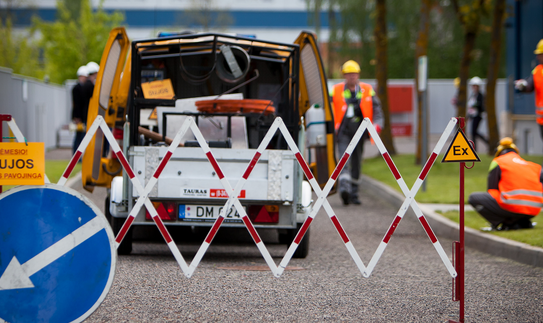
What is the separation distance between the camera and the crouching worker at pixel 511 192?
7.32m

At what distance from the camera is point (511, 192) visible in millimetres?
7375

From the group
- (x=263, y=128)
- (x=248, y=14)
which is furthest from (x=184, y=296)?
(x=248, y=14)

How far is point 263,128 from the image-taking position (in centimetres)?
699

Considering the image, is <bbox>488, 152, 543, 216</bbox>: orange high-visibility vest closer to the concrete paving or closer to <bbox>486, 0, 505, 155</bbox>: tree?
the concrete paving

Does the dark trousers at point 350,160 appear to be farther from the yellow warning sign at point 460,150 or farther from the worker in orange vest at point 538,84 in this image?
the yellow warning sign at point 460,150

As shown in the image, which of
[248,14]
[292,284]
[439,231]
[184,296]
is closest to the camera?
[184,296]

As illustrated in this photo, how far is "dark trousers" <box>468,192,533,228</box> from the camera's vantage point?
7609 millimetres

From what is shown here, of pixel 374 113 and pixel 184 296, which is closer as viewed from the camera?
pixel 184 296

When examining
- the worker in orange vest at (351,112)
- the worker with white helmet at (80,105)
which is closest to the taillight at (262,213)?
the worker in orange vest at (351,112)

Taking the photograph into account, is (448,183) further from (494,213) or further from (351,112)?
(494,213)

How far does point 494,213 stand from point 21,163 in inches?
220

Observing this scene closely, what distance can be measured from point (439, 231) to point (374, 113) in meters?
2.84

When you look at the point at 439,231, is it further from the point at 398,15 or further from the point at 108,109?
the point at 398,15

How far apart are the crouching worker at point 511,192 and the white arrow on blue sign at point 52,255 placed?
502cm
